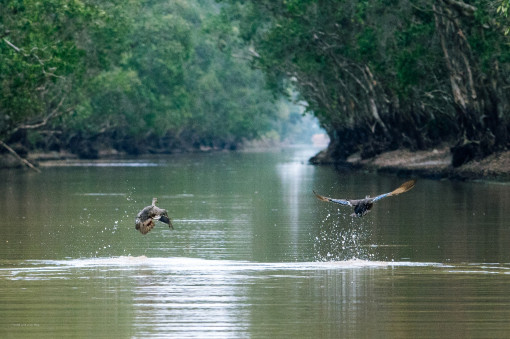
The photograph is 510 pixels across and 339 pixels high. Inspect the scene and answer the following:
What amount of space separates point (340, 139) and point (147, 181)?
33.6 meters

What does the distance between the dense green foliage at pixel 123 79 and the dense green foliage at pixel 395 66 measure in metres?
8.66

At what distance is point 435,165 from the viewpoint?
5247 cm

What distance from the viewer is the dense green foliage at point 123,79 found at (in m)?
55.1

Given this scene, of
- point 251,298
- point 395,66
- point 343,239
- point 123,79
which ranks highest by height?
point 123,79

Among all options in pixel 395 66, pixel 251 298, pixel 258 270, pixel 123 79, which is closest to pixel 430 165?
pixel 395 66

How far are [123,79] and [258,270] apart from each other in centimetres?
7931

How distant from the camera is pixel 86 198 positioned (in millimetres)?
37406

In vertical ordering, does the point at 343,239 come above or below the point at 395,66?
below

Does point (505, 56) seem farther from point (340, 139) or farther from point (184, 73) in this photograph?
point (184, 73)

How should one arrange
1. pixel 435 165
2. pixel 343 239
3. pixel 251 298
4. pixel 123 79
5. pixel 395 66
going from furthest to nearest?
pixel 123 79, pixel 395 66, pixel 435 165, pixel 343 239, pixel 251 298

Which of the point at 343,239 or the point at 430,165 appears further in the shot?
the point at 430,165

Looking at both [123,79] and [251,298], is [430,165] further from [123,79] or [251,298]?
[123,79]

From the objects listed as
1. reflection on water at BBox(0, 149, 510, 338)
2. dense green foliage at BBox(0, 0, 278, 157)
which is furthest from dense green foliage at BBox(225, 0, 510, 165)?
reflection on water at BBox(0, 149, 510, 338)

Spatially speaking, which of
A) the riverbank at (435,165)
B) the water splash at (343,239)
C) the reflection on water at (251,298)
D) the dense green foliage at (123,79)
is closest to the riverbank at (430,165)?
the riverbank at (435,165)
